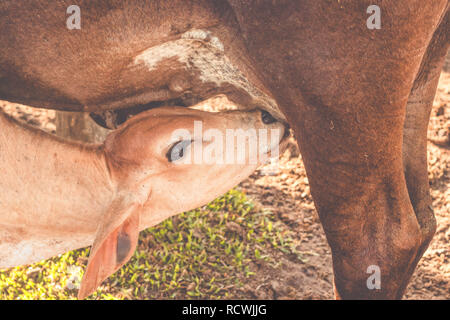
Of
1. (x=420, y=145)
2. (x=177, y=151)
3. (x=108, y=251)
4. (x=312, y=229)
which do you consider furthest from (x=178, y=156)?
(x=312, y=229)

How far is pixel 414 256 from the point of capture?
230cm

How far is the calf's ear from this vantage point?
2.08 meters

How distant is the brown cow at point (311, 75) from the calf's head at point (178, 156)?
4.9 inches

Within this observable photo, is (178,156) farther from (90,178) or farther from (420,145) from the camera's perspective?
(420,145)

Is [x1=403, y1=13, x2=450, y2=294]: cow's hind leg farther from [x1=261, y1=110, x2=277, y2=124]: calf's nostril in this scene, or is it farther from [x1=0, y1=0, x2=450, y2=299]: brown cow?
[x1=261, y1=110, x2=277, y2=124]: calf's nostril

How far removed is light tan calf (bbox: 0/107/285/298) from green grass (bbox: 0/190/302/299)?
823 millimetres

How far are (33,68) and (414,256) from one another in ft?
5.48

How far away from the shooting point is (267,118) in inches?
101

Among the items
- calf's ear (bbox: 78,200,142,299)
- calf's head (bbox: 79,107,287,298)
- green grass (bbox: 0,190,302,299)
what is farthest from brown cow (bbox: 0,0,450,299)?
green grass (bbox: 0,190,302,299)

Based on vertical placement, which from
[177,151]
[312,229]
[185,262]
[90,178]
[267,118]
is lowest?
[185,262]

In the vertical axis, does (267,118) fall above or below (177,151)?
above

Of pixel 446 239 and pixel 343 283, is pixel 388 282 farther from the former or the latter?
pixel 446 239

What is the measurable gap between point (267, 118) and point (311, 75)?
695mm

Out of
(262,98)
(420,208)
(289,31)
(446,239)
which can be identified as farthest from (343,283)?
(446,239)
